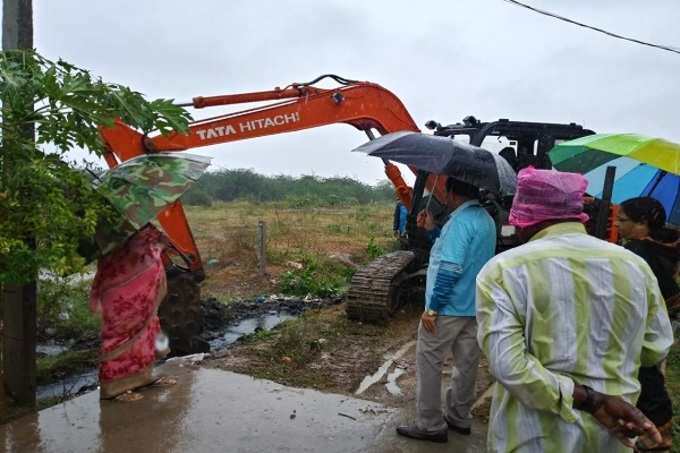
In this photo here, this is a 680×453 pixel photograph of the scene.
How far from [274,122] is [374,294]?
97.6 inches

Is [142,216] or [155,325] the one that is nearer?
[142,216]

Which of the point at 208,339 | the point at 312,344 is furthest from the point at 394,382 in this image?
the point at 208,339

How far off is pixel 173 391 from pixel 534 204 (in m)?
3.49

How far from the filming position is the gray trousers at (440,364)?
3803 mm

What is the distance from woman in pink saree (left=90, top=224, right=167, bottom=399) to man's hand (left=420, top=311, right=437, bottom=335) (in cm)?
205

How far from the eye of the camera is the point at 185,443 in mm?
3764

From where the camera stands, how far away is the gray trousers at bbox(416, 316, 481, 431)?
150 inches

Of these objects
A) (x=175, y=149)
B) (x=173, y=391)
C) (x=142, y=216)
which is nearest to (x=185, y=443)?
(x=173, y=391)

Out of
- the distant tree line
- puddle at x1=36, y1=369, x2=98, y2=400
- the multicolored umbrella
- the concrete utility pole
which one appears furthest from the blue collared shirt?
the distant tree line

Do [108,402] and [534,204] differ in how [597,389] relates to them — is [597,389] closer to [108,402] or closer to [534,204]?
[534,204]

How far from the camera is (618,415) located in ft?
6.38

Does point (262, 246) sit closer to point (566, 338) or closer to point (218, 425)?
point (218, 425)

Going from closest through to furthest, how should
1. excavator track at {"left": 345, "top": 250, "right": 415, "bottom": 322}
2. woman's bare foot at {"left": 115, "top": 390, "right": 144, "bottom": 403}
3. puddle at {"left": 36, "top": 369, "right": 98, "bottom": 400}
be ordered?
woman's bare foot at {"left": 115, "top": 390, "right": 144, "bottom": 403} → puddle at {"left": 36, "top": 369, "right": 98, "bottom": 400} → excavator track at {"left": 345, "top": 250, "right": 415, "bottom": 322}

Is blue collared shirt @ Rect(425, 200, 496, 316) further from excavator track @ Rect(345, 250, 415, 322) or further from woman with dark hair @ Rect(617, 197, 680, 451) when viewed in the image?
excavator track @ Rect(345, 250, 415, 322)
